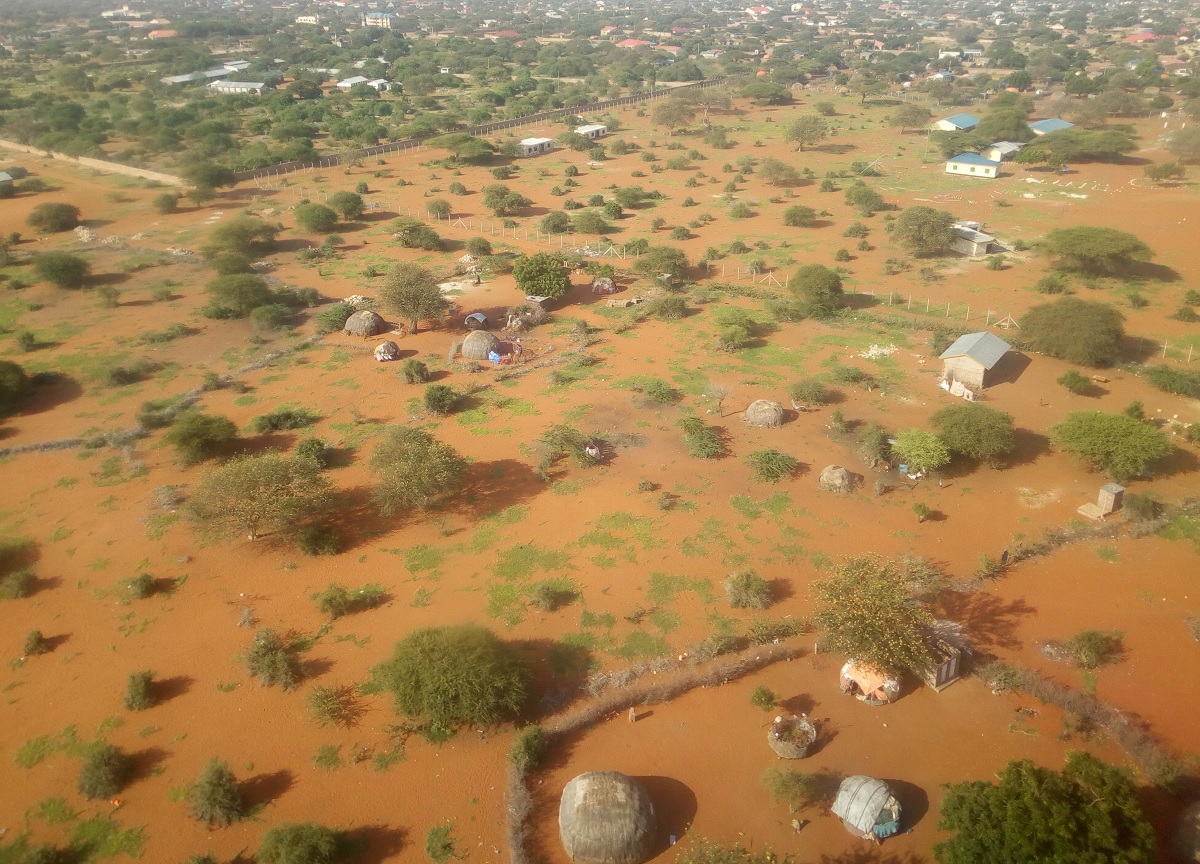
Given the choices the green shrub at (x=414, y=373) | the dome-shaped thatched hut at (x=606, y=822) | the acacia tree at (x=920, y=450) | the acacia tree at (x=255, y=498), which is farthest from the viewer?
the green shrub at (x=414, y=373)

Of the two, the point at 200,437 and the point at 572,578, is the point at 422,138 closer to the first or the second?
the point at 200,437

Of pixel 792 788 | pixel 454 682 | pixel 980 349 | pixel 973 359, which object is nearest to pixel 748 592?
pixel 792 788

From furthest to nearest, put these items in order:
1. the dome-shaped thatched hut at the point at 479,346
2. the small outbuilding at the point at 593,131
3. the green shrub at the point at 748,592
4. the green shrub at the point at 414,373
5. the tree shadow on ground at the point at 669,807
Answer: the small outbuilding at the point at 593,131 → the dome-shaped thatched hut at the point at 479,346 → the green shrub at the point at 414,373 → the green shrub at the point at 748,592 → the tree shadow on ground at the point at 669,807

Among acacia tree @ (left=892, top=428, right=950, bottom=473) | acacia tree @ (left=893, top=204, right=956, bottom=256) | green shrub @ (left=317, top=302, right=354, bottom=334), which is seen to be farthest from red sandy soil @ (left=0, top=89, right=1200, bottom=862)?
acacia tree @ (left=893, top=204, right=956, bottom=256)

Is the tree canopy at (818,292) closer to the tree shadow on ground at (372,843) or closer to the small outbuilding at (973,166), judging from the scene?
the tree shadow on ground at (372,843)

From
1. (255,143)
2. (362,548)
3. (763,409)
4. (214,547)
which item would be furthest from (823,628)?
(255,143)

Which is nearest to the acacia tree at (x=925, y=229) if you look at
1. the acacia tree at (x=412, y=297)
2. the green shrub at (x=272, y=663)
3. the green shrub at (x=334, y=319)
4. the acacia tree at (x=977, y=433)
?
the acacia tree at (x=977, y=433)
